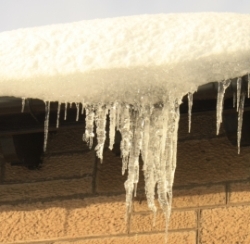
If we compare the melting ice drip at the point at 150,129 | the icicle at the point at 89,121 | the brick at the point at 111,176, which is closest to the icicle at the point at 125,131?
the melting ice drip at the point at 150,129

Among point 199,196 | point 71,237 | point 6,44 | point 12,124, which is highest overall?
point 6,44

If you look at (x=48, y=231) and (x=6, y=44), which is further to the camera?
(x=48, y=231)

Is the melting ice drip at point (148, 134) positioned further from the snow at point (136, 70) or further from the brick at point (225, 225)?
the brick at point (225, 225)

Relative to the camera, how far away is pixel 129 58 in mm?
2941

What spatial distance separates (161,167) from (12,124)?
0.70 metres

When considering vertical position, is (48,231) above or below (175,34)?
below

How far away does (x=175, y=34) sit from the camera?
302cm

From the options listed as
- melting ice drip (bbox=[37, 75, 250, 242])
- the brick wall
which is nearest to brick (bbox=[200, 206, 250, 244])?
the brick wall

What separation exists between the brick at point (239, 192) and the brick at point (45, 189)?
0.64 meters

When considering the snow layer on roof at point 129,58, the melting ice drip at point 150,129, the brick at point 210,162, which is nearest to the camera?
the snow layer on roof at point 129,58

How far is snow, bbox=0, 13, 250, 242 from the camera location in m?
2.90

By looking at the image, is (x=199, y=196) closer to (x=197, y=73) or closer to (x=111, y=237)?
(x=111, y=237)

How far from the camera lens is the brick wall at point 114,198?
335cm

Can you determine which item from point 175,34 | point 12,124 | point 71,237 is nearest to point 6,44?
point 12,124
